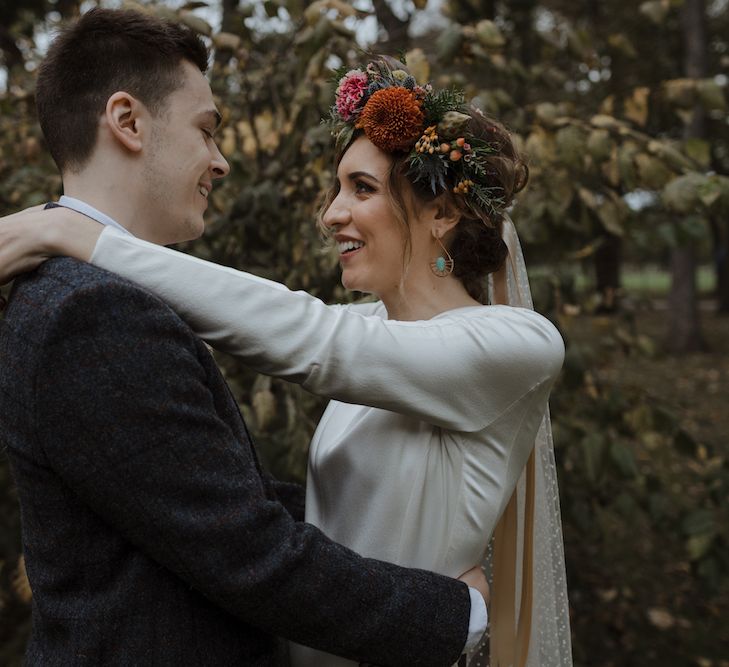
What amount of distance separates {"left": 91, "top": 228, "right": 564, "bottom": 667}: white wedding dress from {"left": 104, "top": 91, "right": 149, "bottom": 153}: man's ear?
0.70 ft

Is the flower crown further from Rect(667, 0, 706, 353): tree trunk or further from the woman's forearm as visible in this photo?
Rect(667, 0, 706, 353): tree trunk

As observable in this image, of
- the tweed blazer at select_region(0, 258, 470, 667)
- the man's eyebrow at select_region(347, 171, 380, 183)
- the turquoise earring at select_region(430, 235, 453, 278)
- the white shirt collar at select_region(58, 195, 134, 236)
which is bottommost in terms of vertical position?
the tweed blazer at select_region(0, 258, 470, 667)

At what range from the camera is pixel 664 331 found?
16516mm

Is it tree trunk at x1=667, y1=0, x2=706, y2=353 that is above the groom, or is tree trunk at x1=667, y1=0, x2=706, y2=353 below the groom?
below

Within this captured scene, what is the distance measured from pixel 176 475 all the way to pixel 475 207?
0.94 metres

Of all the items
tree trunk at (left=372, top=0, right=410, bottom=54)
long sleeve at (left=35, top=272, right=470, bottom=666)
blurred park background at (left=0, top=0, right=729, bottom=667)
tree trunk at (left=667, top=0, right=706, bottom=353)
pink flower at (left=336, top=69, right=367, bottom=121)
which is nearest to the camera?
long sleeve at (left=35, top=272, right=470, bottom=666)

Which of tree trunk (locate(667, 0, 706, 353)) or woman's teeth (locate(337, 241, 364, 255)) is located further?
tree trunk (locate(667, 0, 706, 353))

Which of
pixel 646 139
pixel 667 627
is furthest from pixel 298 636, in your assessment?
pixel 667 627

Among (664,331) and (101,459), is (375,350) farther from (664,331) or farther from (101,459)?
(664,331)

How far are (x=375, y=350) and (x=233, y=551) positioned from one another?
44 centimetres

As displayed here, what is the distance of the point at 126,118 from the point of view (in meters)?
1.48

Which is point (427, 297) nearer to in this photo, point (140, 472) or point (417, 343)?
point (417, 343)

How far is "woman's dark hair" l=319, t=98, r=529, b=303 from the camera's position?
70.2 inches

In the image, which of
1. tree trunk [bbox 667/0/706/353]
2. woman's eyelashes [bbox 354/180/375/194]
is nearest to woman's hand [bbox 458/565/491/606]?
woman's eyelashes [bbox 354/180/375/194]
